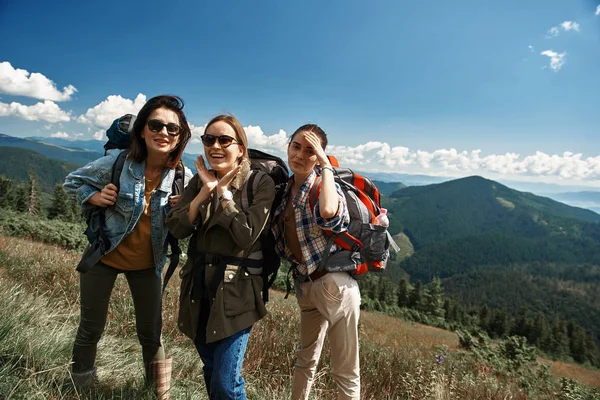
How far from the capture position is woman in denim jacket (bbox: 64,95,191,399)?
2.32m

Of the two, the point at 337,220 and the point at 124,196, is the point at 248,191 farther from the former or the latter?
the point at 124,196

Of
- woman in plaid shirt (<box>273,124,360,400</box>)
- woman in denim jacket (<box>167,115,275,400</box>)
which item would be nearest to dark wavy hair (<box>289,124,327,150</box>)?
woman in plaid shirt (<box>273,124,360,400</box>)

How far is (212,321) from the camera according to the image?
191 centimetres

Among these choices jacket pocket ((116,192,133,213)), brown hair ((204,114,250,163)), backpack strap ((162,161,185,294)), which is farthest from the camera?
backpack strap ((162,161,185,294))

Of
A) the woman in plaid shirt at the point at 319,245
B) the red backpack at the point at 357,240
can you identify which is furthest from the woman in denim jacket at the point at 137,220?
the red backpack at the point at 357,240

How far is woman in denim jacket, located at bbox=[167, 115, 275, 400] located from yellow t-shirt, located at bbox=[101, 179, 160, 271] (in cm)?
46

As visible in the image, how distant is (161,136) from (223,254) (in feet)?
3.46

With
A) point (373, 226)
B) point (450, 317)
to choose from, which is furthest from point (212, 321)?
point (450, 317)

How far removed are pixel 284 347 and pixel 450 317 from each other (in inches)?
2236

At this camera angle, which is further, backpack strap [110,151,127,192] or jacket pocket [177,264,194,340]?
backpack strap [110,151,127,192]

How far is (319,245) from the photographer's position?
2.21 m

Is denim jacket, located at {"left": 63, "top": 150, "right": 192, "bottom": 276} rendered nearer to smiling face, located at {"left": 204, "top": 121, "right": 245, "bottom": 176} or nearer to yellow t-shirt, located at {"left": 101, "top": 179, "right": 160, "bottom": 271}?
yellow t-shirt, located at {"left": 101, "top": 179, "right": 160, "bottom": 271}

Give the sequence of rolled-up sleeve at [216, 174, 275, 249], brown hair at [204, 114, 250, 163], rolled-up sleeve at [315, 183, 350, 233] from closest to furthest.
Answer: rolled-up sleeve at [216, 174, 275, 249] → rolled-up sleeve at [315, 183, 350, 233] → brown hair at [204, 114, 250, 163]

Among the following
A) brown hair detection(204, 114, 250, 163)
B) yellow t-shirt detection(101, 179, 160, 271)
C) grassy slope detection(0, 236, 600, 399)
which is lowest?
grassy slope detection(0, 236, 600, 399)
